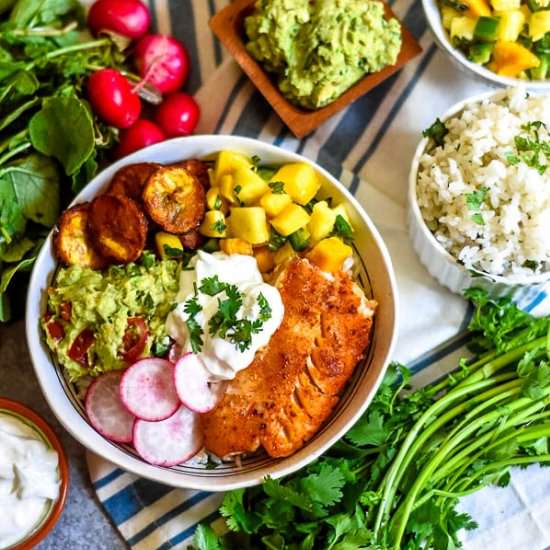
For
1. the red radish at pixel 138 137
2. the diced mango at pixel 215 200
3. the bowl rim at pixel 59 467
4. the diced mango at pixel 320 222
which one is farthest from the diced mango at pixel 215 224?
the bowl rim at pixel 59 467

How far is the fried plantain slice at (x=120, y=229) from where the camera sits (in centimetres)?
230

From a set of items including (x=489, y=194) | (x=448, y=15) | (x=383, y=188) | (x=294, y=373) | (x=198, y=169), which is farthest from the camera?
(x=383, y=188)

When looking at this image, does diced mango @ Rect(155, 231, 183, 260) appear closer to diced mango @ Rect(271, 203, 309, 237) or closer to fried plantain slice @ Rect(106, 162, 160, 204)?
fried plantain slice @ Rect(106, 162, 160, 204)

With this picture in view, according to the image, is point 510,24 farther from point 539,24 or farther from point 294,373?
point 294,373

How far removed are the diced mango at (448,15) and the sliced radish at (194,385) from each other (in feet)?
3.97

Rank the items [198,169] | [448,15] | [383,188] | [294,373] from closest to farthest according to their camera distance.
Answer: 1. [294,373]
2. [198,169]
3. [448,15]
4. [383,188]

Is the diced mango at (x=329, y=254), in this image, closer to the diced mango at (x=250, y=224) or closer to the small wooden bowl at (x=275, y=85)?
the diced mango at (x=250, y=224)

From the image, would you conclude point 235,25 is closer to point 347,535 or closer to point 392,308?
point 392,308

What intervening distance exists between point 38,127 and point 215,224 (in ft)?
2.03

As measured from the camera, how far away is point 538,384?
2312 mm

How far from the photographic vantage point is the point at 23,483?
94.2 inches

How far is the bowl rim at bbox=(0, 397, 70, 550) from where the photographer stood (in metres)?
2.42

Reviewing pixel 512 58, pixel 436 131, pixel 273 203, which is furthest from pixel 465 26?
pixel 273 203

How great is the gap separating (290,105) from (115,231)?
64 cm
